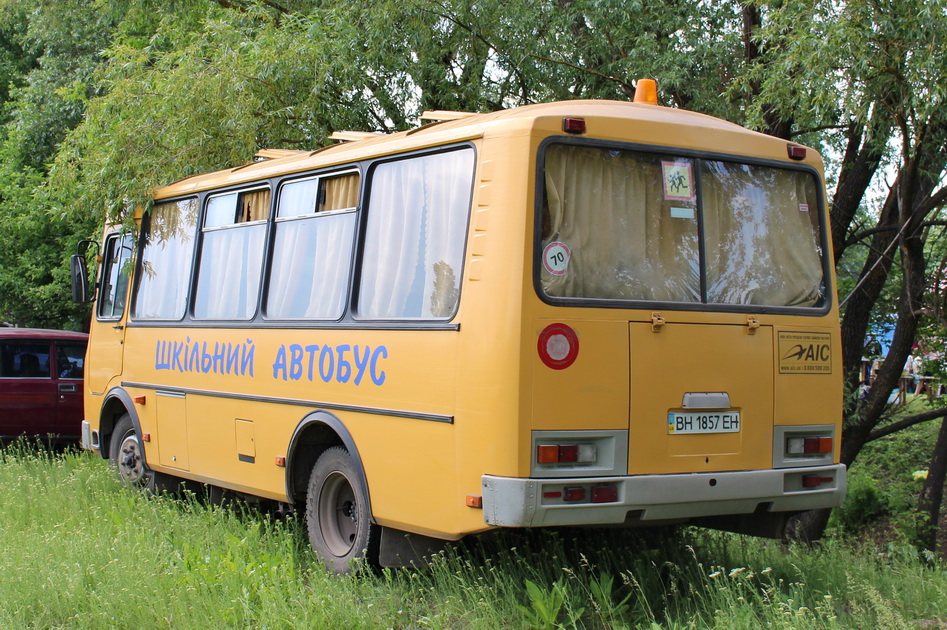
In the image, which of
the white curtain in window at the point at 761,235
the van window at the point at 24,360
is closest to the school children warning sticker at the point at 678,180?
the white curtain in window at the point at 761,235

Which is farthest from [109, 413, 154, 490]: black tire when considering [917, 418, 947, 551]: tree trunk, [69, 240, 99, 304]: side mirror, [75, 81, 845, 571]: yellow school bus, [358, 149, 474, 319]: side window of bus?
[917, 418, 947, 551]: tree trunk

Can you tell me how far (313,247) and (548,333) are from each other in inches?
92.9

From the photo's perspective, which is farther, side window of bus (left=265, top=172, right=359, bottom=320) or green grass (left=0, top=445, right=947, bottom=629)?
side window of bus (left=265, top=172, right=359, bottom=320)

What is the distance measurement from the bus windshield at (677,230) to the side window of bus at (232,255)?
9.60 feet

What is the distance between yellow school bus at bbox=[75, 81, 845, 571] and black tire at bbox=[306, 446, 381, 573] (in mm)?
15

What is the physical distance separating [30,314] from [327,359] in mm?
17222

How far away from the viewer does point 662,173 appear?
243 inches

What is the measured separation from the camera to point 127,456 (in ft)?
33.4

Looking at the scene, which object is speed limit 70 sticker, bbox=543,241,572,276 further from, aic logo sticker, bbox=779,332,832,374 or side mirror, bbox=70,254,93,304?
side mirror, bbox=70,254,93,304

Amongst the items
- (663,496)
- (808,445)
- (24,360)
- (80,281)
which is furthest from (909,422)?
(24,360)

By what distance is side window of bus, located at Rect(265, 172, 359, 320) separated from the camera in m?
7.10

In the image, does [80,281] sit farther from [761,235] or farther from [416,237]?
[761,235]

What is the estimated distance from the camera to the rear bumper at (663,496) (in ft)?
18.0

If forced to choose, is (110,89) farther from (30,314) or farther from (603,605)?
(30,314)
